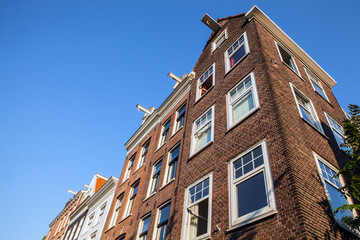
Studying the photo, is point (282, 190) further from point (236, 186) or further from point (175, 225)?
point (175, 225)

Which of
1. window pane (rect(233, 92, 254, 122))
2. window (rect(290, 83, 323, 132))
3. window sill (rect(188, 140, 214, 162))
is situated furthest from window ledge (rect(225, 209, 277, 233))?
window (rect(290, 83, 323, 132))

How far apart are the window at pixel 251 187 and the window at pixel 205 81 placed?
7.05 m

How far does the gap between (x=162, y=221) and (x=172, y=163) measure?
3487mm

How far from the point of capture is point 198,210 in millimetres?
8930

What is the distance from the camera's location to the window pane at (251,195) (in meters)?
6.60

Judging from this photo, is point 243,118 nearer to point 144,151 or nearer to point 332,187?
point 332,187

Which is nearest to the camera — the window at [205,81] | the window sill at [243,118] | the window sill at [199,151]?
the window sill at [243,118]

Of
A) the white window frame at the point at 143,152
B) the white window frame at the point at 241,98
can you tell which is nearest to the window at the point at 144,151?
the white window frame at the point at 143,152

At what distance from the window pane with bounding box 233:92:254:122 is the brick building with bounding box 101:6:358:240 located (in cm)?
5

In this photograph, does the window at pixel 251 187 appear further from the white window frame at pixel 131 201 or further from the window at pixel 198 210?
Answer: the white window frame at pixel 131 201

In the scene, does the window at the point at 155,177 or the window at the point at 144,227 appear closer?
the window at the point at 144,227

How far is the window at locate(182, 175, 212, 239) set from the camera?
8.40m

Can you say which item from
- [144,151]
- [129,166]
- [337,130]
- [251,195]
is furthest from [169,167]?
[337,130]

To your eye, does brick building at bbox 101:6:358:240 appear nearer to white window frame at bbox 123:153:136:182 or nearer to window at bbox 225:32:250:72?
window at bbox 225:32:250:72
